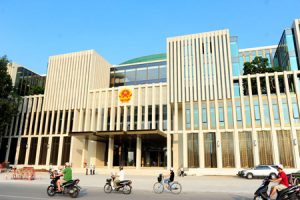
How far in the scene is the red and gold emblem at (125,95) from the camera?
3978cm

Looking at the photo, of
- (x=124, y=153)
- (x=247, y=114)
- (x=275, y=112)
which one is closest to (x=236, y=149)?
(x=247, y=114)

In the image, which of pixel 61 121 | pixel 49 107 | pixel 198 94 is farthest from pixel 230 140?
pixel 49 107

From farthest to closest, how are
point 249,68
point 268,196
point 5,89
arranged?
point 249,68, point 5,89, point 268,196

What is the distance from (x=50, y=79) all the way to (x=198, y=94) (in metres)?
26.6

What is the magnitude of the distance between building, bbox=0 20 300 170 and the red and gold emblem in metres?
0.16

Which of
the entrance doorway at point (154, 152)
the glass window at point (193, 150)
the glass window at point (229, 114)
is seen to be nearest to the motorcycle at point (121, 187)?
the glass window at point (193, 150)

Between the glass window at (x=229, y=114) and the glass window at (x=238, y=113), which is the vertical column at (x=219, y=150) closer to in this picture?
the glass window at (x=229, y=114)

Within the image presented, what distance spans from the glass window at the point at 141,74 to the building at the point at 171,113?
0.65 ft

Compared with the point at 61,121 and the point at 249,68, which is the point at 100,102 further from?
the point at 249,68

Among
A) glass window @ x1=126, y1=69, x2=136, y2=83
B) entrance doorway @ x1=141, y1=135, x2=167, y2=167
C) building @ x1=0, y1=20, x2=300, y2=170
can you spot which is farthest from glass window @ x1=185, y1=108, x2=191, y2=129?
glass window @ x1=126, y1=69, x2=136, y2=83

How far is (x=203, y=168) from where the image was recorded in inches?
1313

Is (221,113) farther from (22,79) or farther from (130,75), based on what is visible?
(22,79)

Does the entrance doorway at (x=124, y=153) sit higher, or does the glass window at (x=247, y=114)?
the glass window at (x=247, y=114)

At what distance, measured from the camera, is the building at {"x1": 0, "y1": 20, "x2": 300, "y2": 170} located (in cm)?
3328
